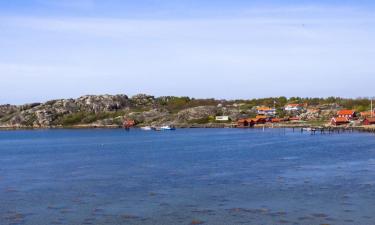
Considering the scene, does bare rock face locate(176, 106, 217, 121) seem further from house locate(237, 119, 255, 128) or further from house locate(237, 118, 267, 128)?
house locate(237, 118, 267, 128)

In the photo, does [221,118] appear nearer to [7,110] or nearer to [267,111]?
[267,111]

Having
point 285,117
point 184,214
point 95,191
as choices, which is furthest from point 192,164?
point 285,117

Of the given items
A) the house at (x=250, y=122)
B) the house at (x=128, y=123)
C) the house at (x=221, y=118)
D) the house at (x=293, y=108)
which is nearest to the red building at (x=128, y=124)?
the house at (x=128, y=123)

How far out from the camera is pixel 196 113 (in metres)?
157

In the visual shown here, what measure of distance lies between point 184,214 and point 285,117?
120394 mm

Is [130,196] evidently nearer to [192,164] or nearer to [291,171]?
[291,171]

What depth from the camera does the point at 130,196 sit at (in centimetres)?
3366

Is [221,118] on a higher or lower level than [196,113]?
lower

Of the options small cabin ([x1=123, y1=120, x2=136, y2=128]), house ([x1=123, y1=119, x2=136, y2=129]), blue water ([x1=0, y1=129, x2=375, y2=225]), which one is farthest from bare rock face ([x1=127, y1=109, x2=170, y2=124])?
blue water ([x1=0, y1=129, x2=375, y2=225])

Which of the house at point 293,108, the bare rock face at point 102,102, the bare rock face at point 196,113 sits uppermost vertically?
the bare rock face at point 102,102

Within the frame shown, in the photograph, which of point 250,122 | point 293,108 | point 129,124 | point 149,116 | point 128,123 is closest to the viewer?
point 250,122

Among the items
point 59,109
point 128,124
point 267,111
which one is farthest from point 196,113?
point 59,109

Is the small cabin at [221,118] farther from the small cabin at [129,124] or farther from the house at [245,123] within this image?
the small cabin at [129,124]

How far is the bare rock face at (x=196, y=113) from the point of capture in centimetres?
15512
